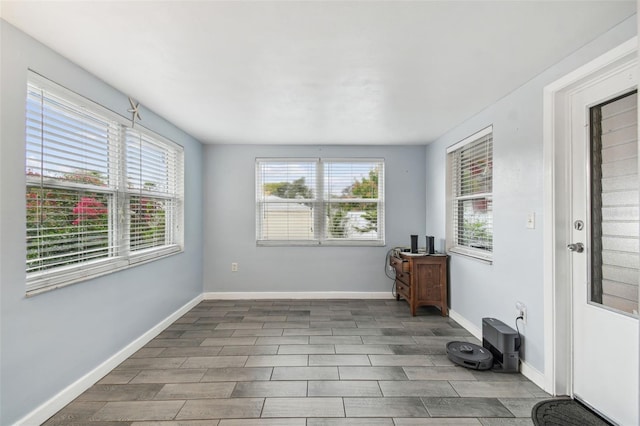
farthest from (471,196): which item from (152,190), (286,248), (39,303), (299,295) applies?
(39,303)

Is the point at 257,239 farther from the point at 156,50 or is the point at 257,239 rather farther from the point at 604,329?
the point at 604,329

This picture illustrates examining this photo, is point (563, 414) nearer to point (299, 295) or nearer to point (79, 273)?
point (299, 295)

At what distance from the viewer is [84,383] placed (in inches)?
83.8

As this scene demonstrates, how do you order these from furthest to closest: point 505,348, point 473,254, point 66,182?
1. point 473,254
2. point 505,348
3. point 66,182

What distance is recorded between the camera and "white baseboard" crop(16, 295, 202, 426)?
178 cm

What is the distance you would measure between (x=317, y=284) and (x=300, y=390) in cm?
230

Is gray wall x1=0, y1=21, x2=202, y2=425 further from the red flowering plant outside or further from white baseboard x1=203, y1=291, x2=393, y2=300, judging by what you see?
white baseboard x1=203, y1=291, x2=393, y2=300

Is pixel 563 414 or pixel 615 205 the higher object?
pixel 615 205

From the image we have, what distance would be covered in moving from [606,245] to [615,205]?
0.25m

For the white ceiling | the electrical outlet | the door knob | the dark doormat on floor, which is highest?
the white ceiling

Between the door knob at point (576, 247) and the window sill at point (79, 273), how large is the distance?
3.35m

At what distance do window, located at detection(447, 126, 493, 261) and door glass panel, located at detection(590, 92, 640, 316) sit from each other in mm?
1011

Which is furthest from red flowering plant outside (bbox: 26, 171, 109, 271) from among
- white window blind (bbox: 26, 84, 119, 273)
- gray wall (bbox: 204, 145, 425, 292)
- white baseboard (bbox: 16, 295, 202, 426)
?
gray wall (bbox: 204, 145, 425, 292)

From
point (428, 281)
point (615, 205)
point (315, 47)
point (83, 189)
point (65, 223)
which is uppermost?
point (315, 47)
